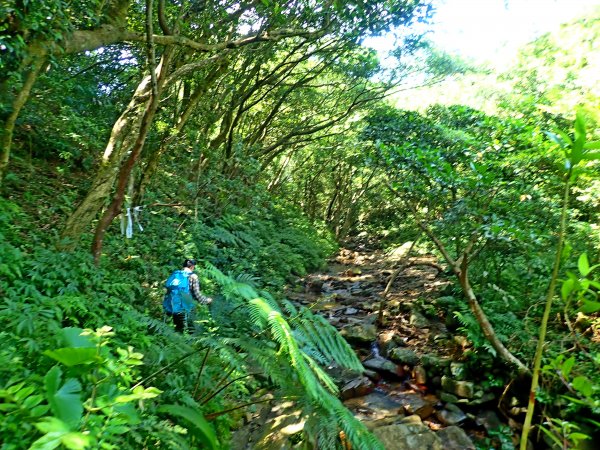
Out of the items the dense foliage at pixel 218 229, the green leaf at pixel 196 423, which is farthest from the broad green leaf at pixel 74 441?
the green leaf at pixel 196 423

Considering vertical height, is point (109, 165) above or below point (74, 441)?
above

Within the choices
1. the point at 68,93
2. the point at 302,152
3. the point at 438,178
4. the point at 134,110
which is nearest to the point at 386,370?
the point at 438,178

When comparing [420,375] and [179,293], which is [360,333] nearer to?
[420,375]

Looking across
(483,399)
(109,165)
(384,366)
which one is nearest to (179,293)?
(109,165)

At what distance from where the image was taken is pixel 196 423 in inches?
118

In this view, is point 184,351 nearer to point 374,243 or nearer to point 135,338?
point 135,338

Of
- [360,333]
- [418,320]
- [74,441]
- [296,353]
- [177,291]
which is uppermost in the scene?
[177,291]

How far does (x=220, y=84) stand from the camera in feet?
40.4

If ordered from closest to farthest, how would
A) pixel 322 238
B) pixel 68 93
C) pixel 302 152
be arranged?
pixel 68 93 < pixel 322 238 < pixel 302 152

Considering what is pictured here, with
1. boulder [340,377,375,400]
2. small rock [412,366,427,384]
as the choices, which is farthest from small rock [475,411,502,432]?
boulder [340,377,375,400]

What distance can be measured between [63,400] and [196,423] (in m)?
1.62

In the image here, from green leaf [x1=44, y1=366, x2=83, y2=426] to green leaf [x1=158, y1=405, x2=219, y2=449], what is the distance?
1.46 meters

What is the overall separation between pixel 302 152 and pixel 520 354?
17.2 m

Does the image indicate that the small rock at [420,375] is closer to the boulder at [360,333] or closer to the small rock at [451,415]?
the small rock at [451,415]
